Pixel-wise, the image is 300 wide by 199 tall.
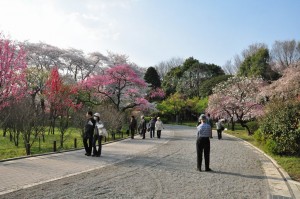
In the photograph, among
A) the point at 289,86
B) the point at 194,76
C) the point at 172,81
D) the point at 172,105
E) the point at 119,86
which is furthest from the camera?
the point at 172,81

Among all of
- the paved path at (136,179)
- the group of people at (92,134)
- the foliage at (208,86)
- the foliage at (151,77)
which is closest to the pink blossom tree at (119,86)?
the group of people at (92,134)

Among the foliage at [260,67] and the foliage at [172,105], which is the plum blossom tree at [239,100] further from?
the foliage at [172,105]

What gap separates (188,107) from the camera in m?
60.8

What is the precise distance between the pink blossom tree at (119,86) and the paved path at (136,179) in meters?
16.8

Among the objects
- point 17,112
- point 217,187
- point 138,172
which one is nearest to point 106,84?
point 17,112

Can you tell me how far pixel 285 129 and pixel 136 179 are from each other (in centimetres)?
824

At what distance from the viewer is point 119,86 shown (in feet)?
95.6

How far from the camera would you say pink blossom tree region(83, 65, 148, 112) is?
28.3 meters

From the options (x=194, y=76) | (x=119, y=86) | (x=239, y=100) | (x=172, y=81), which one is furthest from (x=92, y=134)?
(x=172, y=81)

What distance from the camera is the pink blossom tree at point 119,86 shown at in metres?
28.3

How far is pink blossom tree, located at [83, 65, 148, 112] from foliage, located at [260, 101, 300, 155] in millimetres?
15260

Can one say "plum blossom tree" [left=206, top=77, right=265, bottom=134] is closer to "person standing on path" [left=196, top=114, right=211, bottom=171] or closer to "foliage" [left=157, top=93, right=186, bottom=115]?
"foliage" [left=157, top=93, right=186, bottom=115]

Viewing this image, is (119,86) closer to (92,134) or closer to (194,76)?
(92,134)

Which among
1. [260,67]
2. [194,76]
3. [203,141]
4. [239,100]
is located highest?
[194,76]
